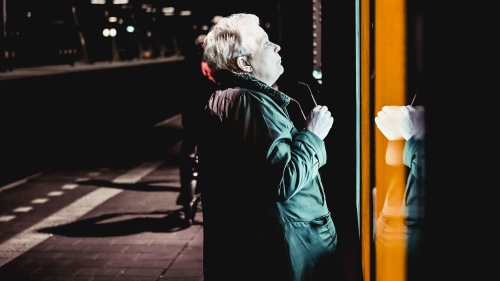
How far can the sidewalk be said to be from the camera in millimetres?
5504

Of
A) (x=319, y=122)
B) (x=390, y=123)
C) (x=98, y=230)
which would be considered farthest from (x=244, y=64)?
(x=98, y=230)

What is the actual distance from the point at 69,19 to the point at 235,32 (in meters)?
26.3

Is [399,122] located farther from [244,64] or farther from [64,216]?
[64,216]

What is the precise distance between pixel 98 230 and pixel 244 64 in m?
4.81

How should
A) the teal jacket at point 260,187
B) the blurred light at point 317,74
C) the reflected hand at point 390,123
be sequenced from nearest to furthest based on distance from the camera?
the reflected hand at point 390,123
the teal jacket at point 260,187
the blurred light at point 317,74

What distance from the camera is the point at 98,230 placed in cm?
685

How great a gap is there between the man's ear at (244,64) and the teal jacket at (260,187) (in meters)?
0.05

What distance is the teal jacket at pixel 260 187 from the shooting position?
2.22 metres

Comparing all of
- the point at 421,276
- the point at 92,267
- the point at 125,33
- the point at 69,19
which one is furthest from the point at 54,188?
the point at 125,33

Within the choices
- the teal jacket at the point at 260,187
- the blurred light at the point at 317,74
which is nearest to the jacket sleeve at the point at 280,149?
the teal jacket at the point at 260,187

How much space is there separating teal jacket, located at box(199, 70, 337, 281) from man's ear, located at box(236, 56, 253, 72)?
5 centimetres

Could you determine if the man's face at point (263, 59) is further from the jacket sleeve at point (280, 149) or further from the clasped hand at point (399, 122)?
the clasped hand at point (399, 122)

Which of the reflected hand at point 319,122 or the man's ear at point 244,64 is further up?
the man's ear at point 244,64

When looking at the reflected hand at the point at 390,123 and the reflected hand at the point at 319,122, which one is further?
the reflected hand at the point at 319,122
